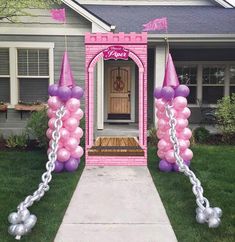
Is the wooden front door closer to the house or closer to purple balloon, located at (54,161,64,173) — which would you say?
the house

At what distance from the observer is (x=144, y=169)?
27.4ft

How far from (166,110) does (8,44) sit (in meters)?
5.71

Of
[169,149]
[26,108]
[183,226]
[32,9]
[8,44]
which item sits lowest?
[183,226]

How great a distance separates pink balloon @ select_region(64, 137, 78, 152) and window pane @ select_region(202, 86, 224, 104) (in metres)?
7.86

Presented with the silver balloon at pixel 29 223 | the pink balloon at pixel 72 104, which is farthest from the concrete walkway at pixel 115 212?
the pink balloon at pixel 72 104

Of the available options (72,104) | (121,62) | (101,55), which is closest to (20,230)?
(72,104)

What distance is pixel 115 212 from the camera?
5527 millimetres

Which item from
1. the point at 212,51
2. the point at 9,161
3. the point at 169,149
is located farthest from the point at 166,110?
the point at 212,51

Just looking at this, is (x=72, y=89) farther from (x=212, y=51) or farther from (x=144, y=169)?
(x=212, y=51)

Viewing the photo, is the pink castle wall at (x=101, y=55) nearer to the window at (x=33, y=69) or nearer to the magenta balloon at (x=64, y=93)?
the magenta balloon at (x=64, y=93)

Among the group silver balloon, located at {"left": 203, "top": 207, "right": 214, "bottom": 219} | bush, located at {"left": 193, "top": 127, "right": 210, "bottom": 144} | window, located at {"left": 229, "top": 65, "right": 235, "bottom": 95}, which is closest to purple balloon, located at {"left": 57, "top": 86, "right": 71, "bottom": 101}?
silver balloon, located at {"left": 203, "top": 207, "right": 214, "bottom": 219}

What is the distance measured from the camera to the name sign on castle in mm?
8573

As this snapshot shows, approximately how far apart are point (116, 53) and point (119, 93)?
6.39m

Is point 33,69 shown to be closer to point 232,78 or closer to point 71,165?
point 71,165
